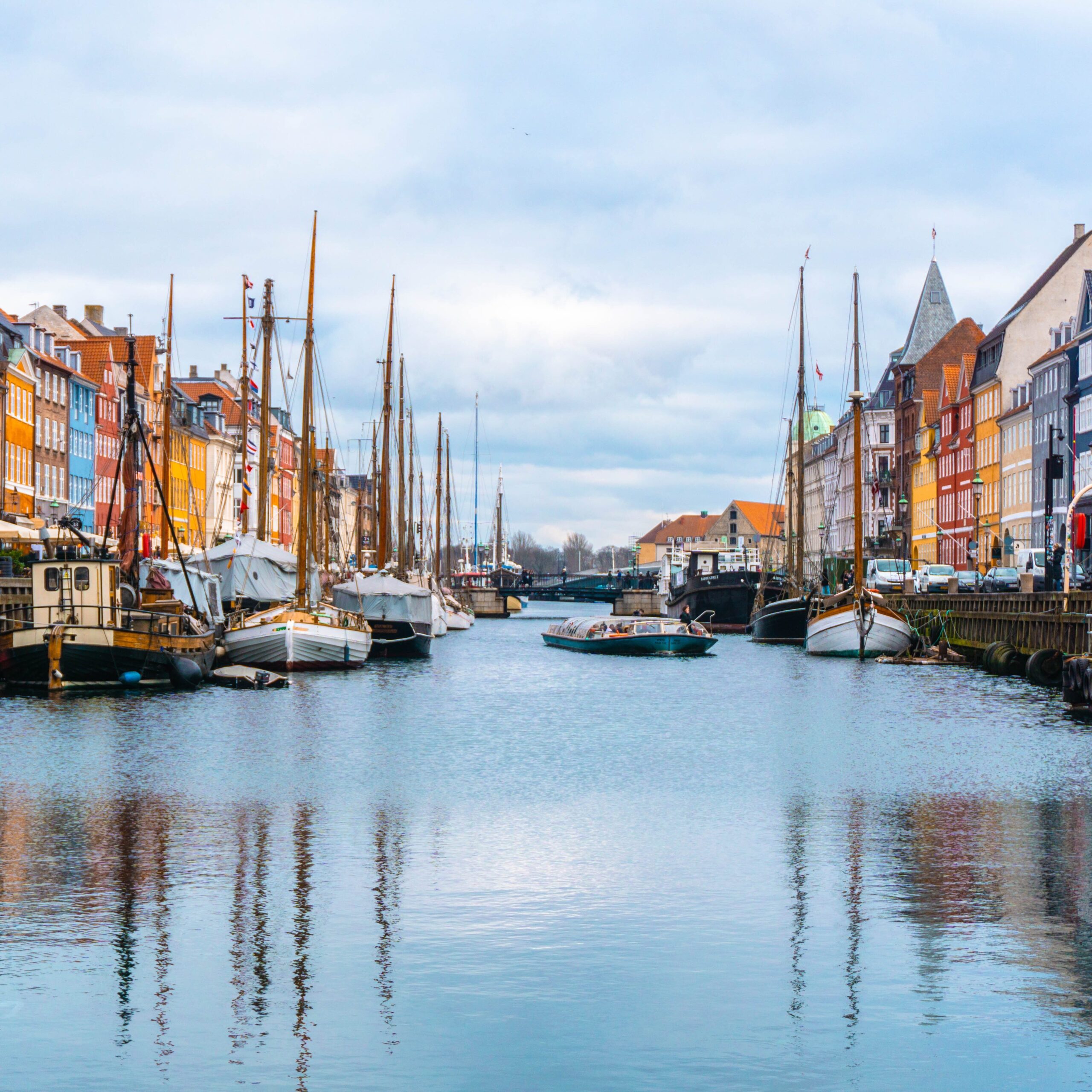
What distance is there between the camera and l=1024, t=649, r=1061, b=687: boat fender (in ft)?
174

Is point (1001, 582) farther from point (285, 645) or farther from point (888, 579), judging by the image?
point (285, 645)

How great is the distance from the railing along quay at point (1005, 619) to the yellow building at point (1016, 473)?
64.6 ft

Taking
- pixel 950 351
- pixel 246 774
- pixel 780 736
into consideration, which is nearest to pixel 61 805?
pixel 246 774

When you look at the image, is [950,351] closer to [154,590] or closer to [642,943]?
[154,590]

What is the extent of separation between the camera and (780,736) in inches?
1474

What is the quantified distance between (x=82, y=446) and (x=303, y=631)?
56447 mm

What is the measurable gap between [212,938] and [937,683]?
44.5 meters

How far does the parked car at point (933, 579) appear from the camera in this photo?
286 ft

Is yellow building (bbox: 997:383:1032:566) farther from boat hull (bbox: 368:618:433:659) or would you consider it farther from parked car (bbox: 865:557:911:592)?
boat hull (bbox: 368:618:433:659)

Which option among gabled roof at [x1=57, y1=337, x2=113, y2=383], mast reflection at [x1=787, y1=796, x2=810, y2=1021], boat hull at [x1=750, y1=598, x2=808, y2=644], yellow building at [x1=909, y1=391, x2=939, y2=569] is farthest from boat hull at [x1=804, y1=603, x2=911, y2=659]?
yellow building at [x1=909, y1=391, x2=939, y2=569]

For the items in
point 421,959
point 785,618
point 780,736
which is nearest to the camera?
point 421,959

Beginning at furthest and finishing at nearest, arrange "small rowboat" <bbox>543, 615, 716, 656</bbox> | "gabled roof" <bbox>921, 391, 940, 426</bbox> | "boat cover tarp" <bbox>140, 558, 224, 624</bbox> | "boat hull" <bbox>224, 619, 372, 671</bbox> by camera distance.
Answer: "gabled roof" <bbox>921, 391, 940, 426</bbox> < "small rowboat" <bbox>543, 615, 716, 656</bbox> < "boat cover tarp" <bbox>140, 558, 224, 624</bbox> < "boat hull" <bbox>224, 619, 372, 671</bbox>

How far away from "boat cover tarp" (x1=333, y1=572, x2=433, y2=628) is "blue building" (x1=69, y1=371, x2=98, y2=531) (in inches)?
1203

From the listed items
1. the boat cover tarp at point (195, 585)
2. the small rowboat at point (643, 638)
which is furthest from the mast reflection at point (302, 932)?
the small rowboat at point (643, 638)
